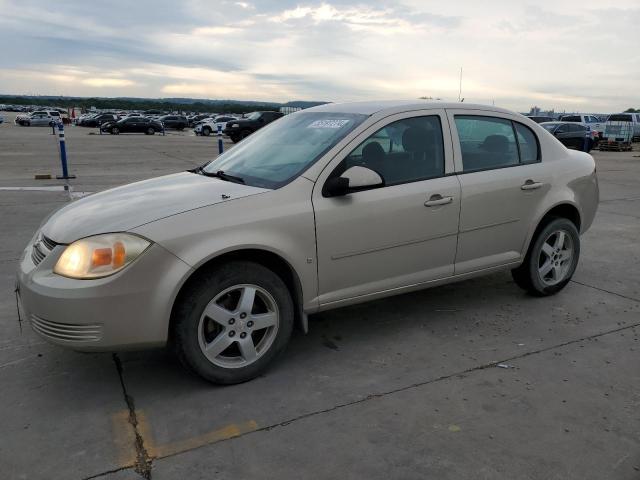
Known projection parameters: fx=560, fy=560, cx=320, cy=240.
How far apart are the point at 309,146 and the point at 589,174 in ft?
8.76

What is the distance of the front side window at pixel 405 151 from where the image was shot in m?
3.75

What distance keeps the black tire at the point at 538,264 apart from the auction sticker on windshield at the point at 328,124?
1957mm

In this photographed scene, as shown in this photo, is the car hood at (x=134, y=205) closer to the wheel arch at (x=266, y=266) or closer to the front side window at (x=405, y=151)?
the wheel arch at (x=266, y=266)

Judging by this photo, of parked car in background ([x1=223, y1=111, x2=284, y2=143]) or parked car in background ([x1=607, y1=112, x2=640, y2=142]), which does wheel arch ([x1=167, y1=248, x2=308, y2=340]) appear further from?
parked car in background ([x1=607, y1=112, x2=640, y2=142])

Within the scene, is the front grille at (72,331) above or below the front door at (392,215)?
below

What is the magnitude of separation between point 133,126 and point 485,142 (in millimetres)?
39679

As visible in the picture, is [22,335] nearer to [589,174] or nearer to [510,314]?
[510,314]

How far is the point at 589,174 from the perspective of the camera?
16.0ft

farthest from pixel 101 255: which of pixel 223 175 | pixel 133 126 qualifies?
pixel 133 126

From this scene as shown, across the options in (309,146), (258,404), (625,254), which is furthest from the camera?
(625,254)

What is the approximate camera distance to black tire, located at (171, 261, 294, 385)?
3.08m

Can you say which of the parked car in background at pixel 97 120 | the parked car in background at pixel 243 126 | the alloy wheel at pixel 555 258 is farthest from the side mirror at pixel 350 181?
the parked car in background at pixel 97 120

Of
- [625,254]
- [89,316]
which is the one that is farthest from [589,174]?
[89,316]

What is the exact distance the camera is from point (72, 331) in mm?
2918
